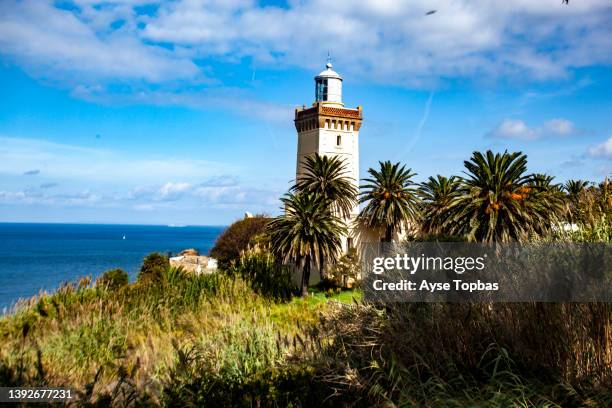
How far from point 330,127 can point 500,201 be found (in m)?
18.6

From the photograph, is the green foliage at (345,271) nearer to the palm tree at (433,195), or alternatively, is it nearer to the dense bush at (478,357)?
the palm tree at (433,195)

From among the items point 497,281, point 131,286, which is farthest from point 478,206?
point 497,281

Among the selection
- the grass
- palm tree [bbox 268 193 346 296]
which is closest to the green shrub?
the grass

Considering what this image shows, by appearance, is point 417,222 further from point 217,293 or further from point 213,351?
point 213,351

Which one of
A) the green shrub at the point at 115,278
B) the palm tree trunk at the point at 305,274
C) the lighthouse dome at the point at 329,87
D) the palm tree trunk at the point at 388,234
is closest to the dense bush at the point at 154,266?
the green shrub at the point at 115,278

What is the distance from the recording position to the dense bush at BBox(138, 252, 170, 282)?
21.3 m

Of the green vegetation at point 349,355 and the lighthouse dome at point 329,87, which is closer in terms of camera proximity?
the green vegetation at point 349,355

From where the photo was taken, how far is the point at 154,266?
22.8 meters

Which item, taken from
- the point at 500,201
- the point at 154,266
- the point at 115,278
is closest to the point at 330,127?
the point at 500,201

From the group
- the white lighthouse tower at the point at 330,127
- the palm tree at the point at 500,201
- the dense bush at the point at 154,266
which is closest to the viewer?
the dense bush at the point at 154,266

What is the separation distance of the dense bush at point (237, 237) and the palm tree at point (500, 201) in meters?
21.3

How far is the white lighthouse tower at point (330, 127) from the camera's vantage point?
42.7 m

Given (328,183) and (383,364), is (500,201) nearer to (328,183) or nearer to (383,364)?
(328,183)

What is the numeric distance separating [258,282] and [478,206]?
11.3 m
